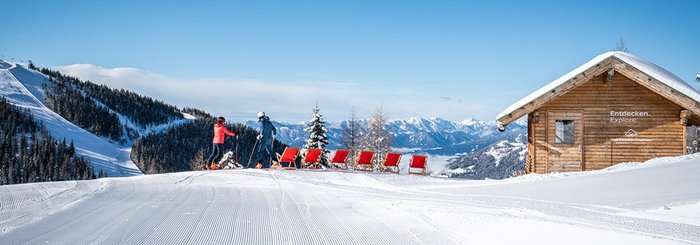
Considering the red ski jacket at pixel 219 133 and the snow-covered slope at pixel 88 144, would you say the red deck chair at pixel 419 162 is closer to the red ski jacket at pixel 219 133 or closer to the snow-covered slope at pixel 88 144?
the red ski jacket at pixel 219 133

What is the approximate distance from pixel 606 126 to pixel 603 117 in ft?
1.21

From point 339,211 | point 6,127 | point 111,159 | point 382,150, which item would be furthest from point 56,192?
point 111,159

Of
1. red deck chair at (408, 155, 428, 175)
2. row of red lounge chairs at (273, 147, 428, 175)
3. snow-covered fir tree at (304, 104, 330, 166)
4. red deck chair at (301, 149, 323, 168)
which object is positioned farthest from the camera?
snow-covered fir tree at (304, 104, 330, 166)

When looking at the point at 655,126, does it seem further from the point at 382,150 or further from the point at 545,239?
the point at 382,150

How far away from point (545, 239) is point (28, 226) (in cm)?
609

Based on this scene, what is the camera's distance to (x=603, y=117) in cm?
2061

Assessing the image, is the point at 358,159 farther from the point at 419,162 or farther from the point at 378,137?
the point at 378,137

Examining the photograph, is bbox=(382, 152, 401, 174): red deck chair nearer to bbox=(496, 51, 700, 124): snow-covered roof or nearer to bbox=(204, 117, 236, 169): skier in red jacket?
bbox=(496, 51, 700, 124): snow-covered roof

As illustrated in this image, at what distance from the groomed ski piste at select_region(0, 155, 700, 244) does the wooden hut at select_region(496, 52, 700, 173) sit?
653cm

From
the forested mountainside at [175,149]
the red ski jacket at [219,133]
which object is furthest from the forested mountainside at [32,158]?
the red ski jacket at [219,133]

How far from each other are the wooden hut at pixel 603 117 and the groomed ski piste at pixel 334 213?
21.4 feet

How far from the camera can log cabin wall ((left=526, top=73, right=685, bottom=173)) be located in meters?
20.2

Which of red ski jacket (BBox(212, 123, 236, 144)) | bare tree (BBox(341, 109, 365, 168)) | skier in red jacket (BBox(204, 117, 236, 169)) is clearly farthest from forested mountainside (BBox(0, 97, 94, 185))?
red ski jacket (BBox(212, 123, 236, 144))

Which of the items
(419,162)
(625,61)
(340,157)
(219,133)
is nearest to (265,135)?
A: (219,133)
